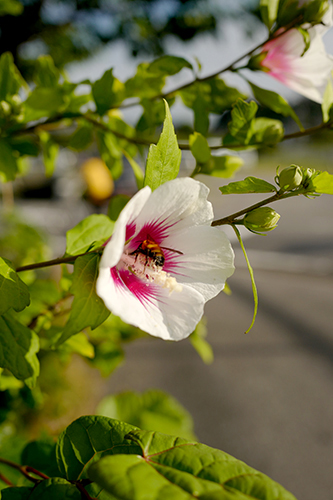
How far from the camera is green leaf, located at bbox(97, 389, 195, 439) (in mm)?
934

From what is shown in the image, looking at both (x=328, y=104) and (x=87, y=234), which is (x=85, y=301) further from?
(x=328, y=104)

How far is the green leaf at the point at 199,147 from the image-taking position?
0.44 metres

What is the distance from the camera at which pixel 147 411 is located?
1047 millimetres

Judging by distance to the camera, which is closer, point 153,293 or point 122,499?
point 122,499

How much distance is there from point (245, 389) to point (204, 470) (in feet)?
6.24

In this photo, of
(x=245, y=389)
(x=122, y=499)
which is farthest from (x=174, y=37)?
(x=122, y=499)

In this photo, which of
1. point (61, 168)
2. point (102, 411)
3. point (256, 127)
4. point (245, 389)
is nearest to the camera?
point (256, 127)

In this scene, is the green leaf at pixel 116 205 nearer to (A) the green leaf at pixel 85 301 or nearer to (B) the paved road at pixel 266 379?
(A) the green leaf at pixel 85 301

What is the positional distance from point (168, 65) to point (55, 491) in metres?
0.50

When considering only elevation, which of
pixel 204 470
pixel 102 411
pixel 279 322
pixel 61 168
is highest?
pixel 204 470

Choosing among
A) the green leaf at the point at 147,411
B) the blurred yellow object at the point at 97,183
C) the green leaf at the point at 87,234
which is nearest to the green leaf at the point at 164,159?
the green leaf at the point at 87,234

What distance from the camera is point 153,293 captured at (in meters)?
0.35

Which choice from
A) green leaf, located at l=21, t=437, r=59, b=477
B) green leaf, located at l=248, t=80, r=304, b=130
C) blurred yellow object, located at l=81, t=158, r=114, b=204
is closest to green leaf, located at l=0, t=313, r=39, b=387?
green leaf, located at l=21, t=437, r=59, b=477

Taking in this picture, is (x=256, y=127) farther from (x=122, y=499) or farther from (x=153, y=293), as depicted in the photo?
(x=122, y=499)
